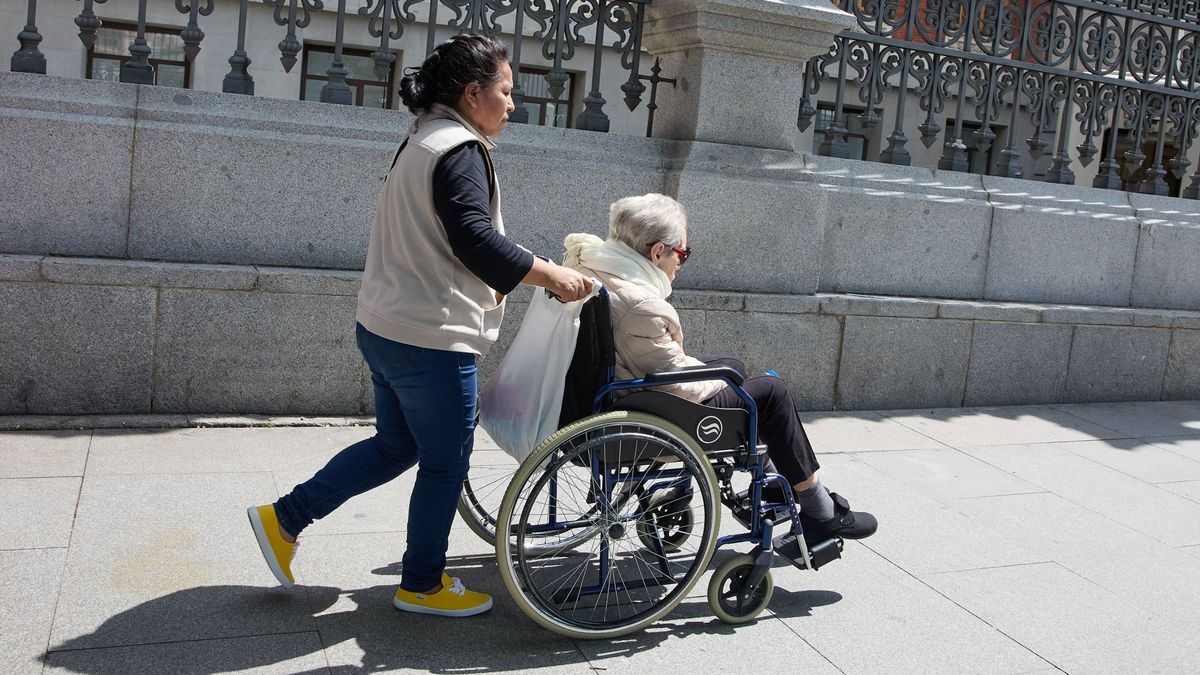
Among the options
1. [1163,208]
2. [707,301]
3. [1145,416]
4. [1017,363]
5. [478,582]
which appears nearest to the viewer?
[478,582]

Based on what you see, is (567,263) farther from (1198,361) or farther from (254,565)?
(1198,361)

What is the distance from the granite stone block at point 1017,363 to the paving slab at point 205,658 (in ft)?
16.2

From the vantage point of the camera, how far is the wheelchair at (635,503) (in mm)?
Answer: 3391

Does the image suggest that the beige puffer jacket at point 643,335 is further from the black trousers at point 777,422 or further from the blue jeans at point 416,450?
the blue jeans at point 416,450

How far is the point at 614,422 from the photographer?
3371mm

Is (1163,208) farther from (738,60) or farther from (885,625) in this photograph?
(885,625)

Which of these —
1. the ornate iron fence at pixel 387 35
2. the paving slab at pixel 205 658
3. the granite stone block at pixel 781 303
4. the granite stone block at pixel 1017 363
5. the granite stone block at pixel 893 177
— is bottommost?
the paving slab at pixel 205 658

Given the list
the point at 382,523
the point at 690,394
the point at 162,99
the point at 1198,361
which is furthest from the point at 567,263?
the point at 1198,361

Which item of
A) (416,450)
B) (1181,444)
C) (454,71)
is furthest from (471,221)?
(1181,444)

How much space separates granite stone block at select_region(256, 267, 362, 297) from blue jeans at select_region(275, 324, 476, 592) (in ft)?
6.42

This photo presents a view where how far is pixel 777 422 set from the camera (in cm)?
377

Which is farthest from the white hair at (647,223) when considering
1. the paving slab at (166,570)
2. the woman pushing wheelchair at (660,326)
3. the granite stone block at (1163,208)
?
the granite stone block at (1163,208)

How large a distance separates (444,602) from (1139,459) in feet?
14.2

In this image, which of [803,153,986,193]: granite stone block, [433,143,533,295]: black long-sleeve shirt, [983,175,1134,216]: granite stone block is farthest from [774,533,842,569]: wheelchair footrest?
[983,175,1134,216]: granite stone block
